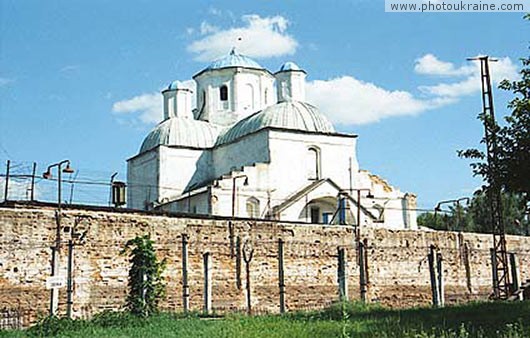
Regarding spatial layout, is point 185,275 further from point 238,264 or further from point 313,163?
point 313,163

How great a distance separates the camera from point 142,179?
45.8m

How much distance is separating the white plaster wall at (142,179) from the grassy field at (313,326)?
2590 centimetres

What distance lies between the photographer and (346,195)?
1505 inches

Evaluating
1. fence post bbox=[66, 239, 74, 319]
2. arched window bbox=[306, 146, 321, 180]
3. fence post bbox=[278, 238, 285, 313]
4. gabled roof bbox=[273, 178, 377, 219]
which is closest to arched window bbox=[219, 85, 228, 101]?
arched window bbox=[306, 146, 321, 180]

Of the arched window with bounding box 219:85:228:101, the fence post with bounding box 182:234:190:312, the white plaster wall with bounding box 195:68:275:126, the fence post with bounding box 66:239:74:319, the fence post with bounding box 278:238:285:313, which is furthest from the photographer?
the arched window with bounding box 219:85:228:101

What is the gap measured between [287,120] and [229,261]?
1691 cm

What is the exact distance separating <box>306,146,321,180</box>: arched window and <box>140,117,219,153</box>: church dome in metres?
6.35

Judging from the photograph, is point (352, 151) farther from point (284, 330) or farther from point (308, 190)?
point (284, 330)

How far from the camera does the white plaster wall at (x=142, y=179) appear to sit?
4450cm

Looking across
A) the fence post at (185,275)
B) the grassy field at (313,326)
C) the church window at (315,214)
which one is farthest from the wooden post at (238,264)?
the church window at (315,214)

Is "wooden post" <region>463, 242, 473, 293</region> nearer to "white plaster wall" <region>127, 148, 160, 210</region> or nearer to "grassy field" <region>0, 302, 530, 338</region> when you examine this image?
"grassy field" <region>0, 302, 530, 338</region>

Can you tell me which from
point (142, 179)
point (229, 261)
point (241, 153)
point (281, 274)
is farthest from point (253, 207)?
point (229, 261)

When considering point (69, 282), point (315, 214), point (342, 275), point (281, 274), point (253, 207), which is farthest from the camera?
point (315, 214)

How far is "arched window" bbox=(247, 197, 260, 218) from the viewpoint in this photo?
38.6 meters
